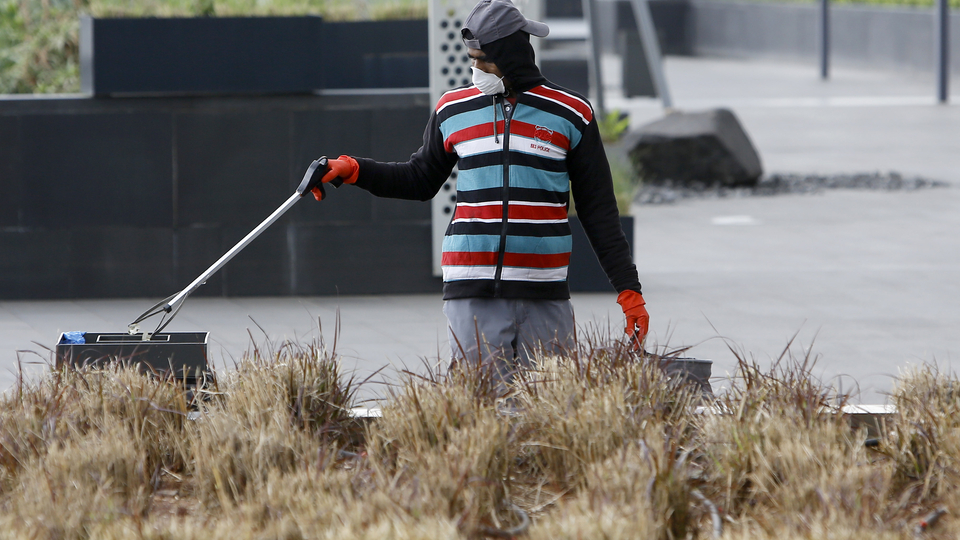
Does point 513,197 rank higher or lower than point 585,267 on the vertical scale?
higher

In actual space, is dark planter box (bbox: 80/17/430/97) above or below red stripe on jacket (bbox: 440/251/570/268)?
above

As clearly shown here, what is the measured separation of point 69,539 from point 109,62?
5446 mm

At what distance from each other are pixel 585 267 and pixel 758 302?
3.80 ft

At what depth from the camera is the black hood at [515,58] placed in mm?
3875

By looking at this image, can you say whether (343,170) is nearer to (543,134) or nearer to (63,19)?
(543,134)

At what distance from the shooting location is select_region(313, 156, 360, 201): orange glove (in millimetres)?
4086

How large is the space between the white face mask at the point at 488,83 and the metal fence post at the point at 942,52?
19.0 metres

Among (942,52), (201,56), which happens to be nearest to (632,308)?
(201,56)

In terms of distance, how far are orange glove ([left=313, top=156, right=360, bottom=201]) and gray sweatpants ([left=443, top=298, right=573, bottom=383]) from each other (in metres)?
0.55

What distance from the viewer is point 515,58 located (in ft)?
12.8

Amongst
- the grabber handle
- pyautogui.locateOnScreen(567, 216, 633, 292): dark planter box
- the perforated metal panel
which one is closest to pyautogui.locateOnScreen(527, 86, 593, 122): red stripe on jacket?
the grabber handle

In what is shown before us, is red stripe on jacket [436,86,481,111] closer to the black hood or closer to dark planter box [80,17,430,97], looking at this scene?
the black hood

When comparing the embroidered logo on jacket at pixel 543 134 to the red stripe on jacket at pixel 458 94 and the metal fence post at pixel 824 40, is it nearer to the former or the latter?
the red stripe on jacket at pixel 458 94

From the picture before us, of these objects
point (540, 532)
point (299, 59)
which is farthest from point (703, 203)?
point (540, 532)
